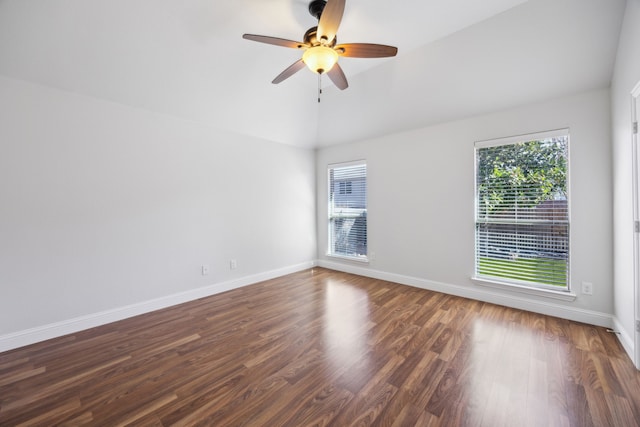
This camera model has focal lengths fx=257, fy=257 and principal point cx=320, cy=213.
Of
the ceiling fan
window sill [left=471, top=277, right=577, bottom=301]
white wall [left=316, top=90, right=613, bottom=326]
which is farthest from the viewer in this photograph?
window sill [left=471, top=277, right=577, bottom=301]

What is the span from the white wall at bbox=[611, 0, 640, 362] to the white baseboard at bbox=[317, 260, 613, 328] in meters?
0.22

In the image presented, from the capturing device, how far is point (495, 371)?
196 cm

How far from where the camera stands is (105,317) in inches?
111

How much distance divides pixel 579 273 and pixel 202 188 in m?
4.64

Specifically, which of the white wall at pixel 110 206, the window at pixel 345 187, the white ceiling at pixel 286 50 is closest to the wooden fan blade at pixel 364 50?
the white ceiling at pixel 286 50

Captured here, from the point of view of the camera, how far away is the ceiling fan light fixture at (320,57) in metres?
2.03

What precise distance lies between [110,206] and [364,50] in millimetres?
3099

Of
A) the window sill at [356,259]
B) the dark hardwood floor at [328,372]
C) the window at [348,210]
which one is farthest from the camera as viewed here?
the window at [348,210]

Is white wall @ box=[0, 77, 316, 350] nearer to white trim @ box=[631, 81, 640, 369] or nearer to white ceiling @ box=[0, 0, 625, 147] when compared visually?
white ceiling @ box=[0, 0, 625, 147]

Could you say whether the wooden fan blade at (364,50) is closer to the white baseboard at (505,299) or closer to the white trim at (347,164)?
the white trim at (347,164)

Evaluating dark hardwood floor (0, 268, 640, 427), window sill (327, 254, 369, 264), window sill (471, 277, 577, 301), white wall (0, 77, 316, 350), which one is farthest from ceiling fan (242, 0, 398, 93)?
window sill (327, 254, 369, 264)

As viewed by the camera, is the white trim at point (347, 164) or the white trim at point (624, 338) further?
the white trim at point (347, 164)

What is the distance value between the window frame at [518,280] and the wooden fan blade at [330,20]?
2485 mm

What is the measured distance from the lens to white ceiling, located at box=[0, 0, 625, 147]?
2184 millimetres
